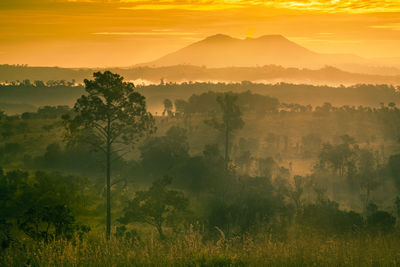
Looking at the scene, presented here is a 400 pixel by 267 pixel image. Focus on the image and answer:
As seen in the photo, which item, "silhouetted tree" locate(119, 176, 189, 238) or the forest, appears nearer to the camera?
the forest

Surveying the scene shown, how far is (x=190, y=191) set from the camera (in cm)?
5522

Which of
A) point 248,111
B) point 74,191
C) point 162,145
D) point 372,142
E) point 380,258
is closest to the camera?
point 380,258

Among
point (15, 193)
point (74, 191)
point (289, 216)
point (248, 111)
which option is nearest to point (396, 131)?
point (248, 111)

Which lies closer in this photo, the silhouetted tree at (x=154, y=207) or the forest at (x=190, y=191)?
the forest at (x=190, y=191)

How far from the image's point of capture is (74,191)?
151ft

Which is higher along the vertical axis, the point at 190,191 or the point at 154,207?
the point at 154,207

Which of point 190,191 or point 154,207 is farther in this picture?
point 190,191

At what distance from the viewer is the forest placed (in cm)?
1158

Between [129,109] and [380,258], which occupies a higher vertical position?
[129,109]

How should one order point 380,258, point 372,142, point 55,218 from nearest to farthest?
point 380,258 < point 55,218 < point 372,142

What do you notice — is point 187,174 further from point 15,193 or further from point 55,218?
point 55,218

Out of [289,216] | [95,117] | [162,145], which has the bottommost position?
[289,216]

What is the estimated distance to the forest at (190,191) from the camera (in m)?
11.6

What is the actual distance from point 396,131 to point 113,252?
114m
